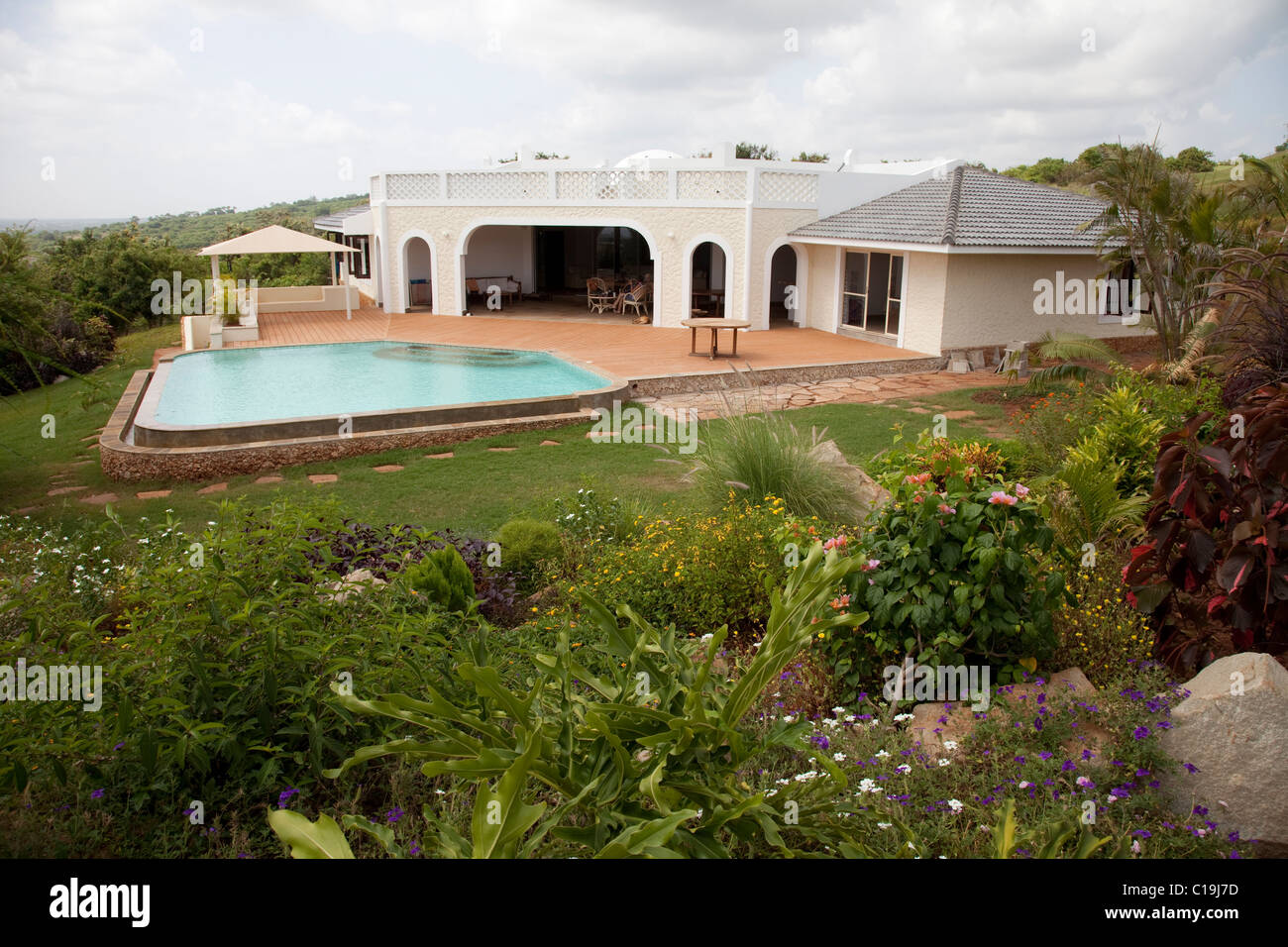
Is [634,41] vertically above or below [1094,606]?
above

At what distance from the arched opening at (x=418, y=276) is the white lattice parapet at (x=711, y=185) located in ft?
27.4

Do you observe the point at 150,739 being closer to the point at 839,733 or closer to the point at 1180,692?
the point at 839,733

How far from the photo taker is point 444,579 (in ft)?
16.9

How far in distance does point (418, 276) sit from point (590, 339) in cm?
1027

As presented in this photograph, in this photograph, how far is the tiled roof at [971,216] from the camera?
17328 mm

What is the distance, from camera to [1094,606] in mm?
4629

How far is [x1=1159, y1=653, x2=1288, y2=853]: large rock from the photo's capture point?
3.10m

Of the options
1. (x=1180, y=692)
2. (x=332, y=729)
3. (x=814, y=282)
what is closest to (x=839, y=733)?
(x=1180, y=692)

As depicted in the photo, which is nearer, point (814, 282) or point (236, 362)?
point (236, 362)

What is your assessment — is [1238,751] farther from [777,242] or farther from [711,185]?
[711,185]

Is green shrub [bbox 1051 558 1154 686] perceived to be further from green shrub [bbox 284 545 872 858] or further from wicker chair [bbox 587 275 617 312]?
wicker chair [bbox 587 275 617 312]

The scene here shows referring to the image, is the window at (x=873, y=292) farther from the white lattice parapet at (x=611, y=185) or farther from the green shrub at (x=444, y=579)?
the green shrub at (x=444, y=579)
